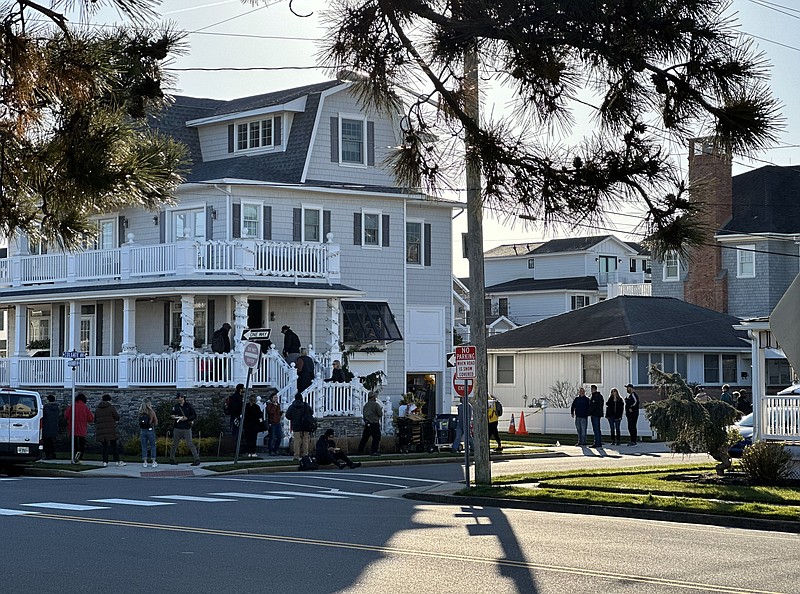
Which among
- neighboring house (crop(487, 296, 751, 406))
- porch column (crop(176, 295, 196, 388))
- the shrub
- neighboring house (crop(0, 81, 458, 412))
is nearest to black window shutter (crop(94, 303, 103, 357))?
neighboring house (crop(0, 81, 458, 412))

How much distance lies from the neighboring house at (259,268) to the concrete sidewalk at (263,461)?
13.8ft

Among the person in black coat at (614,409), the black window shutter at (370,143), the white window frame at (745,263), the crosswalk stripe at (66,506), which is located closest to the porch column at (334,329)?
the black window shutter at (370,143)

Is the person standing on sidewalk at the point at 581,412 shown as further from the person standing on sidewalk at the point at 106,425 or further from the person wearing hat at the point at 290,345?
the person standing on sidewalk at the point at 106,425

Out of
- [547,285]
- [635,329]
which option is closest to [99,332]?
[635,329]

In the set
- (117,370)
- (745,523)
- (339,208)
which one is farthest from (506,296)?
(745,523)

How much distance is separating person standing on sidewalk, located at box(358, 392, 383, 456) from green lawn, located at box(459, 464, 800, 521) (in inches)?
357

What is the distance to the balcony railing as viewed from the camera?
3759 centimetres

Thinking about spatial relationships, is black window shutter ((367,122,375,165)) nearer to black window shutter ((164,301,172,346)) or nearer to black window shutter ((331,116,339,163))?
black window shutter ((331,116,339,163))

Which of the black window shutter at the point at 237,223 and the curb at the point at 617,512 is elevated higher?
the black window shutter at the point at 237,223

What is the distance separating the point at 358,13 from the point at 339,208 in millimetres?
32776

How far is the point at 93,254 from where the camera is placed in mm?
40125

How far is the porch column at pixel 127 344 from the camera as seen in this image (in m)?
38.2

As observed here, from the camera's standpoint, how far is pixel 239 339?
3703 centimetres

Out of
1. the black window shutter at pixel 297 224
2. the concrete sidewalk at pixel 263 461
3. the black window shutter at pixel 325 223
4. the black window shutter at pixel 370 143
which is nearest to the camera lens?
the concrete sidewalk at pixel 263 461
